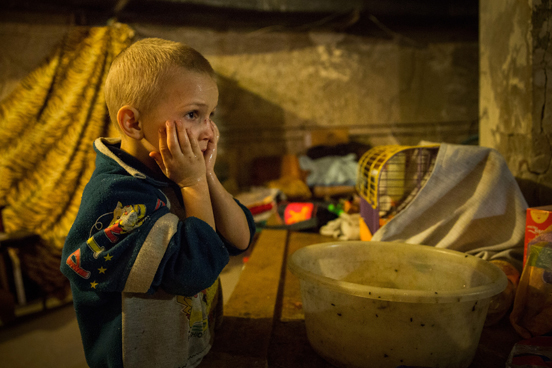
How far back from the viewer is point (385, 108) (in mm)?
4867

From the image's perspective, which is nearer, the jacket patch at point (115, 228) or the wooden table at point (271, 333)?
the jacket patch at point (115, 228)

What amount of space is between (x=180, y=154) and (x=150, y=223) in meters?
0.18

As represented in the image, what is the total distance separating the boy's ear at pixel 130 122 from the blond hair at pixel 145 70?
0.02 meters

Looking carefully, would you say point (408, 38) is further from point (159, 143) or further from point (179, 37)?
point (159, 143)

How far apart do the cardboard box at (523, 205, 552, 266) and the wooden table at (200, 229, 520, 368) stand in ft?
1.06

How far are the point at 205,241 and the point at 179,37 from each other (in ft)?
14.4

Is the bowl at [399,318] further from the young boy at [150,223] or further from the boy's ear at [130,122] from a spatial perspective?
the boy's ear at [130,122]

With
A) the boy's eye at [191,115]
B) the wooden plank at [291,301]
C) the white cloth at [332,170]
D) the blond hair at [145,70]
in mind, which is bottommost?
the wooden plank at [291,301]

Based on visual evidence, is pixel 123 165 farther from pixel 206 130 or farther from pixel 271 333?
pixel 271 333

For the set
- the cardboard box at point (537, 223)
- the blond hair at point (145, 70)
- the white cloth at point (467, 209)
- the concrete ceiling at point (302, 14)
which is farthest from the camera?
the concrete ceiling at point (302, 14)

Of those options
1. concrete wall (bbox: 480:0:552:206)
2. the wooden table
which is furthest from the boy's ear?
concrete wall (bbox: 480:0:552:206)

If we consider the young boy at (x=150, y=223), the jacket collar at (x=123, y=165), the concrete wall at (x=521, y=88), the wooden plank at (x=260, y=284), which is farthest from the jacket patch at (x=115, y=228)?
the concrete wall at (x=521, y=88)

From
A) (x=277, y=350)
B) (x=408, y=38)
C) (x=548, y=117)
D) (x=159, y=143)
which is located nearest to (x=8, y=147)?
(x=159, y=143)

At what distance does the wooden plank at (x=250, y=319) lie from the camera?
0.97 meters
